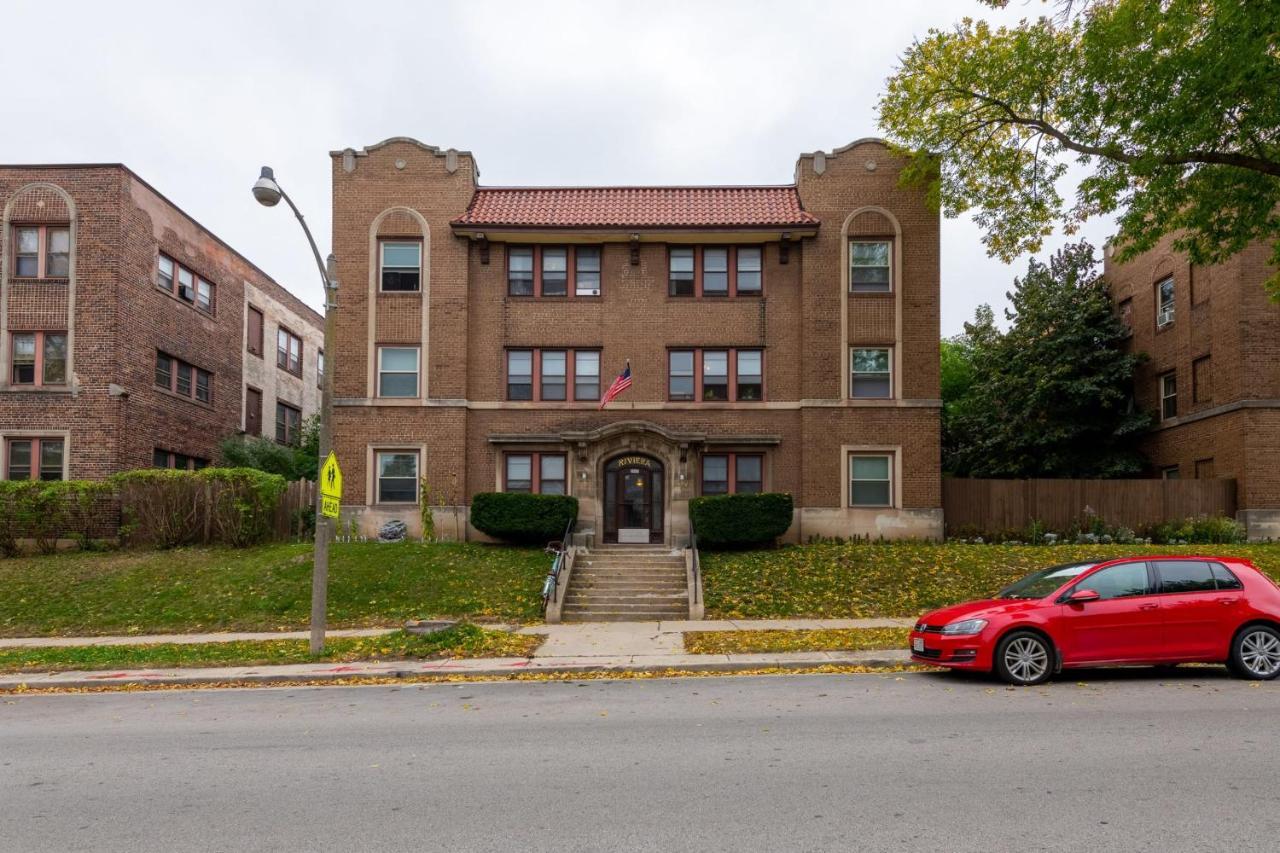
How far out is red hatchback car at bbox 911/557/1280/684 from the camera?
10.0 metres

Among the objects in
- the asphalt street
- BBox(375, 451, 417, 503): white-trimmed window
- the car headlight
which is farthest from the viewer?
BBox(375, 451, 417, 503): white-trimmed window

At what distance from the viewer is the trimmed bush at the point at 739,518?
851 inches

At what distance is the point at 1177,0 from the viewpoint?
1662 centimetres

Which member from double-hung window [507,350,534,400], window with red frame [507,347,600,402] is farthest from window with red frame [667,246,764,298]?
double-hung window [507,350,534,400]

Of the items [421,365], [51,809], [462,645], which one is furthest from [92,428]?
[51,809]

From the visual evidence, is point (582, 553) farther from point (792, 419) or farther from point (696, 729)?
point (696, 729)

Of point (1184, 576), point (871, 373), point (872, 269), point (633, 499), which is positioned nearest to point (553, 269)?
point (633, 499)

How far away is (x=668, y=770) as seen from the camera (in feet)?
21.6

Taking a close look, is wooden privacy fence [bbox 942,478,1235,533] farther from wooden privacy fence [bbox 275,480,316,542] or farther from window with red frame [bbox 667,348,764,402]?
wooden privacy fence [bbox 275,480,316,542]

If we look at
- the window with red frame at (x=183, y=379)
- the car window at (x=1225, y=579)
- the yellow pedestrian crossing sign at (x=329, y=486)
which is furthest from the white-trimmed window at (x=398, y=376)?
the car window at (x=1225, y=579)

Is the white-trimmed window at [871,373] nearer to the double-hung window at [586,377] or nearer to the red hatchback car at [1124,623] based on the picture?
the double-hung window at [586,377]

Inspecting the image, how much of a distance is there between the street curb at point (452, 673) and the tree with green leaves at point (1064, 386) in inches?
843

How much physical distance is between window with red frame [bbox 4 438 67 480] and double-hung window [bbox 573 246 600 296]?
14652 mm

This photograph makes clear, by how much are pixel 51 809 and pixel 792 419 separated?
20.2 m
